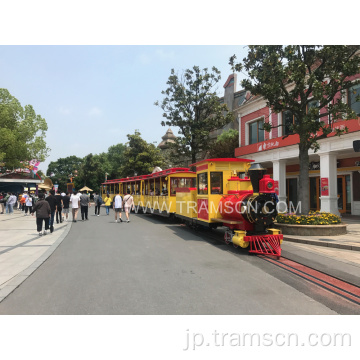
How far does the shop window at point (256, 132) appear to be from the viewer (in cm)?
2184

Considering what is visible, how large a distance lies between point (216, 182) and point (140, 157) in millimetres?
27371

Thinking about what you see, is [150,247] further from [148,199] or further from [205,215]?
[148,199]

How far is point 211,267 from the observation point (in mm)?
6297

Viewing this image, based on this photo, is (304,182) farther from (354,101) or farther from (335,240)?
(354,101)

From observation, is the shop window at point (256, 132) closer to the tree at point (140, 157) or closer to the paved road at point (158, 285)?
the paved road at point (158, 285)

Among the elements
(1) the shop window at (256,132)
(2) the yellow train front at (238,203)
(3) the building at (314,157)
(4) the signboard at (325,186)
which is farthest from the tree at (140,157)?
(2) the yellow train front at (238,203)

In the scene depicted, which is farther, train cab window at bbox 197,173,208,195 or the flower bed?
the flower bed

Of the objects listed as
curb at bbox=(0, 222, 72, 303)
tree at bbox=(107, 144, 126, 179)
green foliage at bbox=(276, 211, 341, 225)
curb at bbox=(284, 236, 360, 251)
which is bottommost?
curb at bbox=(0, 222, 72, 303)

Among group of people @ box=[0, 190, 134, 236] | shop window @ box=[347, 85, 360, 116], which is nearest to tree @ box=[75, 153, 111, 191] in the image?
group of people @ box=[0, 190, 134, 236]

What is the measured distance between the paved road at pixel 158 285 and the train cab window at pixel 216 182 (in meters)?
2.05

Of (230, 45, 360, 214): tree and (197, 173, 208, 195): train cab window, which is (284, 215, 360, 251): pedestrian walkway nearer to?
(230, 45, 360, 214): tree

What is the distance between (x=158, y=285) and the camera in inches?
197

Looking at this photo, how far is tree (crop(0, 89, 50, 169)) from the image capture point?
24.0m

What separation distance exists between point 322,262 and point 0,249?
27.8 ft
